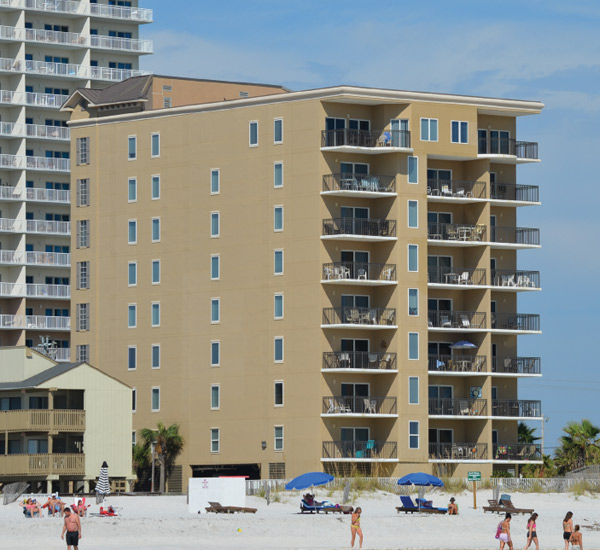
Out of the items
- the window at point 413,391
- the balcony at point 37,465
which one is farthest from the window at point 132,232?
the window at point 413,391

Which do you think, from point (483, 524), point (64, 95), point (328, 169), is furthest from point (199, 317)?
point (64, 95)

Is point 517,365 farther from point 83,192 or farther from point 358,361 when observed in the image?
point 83,192

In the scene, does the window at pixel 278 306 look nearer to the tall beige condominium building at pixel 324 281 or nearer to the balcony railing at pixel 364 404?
the tall beige condominium building at pixel 324 281

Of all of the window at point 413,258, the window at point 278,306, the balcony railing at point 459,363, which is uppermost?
the window at point 413,258

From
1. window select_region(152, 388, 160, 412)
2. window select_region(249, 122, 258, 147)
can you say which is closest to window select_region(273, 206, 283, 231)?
window select_region(249, 122, 258, 147)

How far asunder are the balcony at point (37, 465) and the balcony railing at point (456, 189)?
91.5 ft

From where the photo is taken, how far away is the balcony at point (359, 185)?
107750 millimetres

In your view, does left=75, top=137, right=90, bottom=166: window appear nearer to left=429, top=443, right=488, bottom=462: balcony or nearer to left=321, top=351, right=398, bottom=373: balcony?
left=321, top=351, right=398, bottom=373: balcony

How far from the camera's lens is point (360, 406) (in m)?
108

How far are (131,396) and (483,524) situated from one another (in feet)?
103

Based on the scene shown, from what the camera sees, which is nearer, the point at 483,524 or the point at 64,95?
the point at 483,524

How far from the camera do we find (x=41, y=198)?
14612cm

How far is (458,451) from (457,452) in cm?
9

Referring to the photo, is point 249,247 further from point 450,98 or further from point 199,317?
point 450,98
